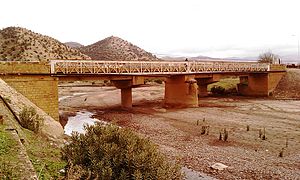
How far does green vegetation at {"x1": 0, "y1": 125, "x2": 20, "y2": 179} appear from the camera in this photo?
5.20m

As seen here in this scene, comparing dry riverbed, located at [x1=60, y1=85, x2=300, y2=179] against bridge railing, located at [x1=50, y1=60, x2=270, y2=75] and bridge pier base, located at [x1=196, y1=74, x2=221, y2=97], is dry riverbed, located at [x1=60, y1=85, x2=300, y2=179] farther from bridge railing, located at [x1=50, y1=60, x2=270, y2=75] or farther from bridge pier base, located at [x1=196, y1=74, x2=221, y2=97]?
bridge pier base, located at [x1=196, y1=74, x2=221, y2=97]

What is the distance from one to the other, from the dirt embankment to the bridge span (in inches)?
29.2

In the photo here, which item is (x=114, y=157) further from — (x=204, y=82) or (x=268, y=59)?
(x=268, y=59)

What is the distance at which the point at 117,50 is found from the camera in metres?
109

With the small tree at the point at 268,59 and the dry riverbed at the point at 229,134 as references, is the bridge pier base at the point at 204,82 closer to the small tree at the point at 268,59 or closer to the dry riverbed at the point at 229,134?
the dry riverbed at the point at 229,134

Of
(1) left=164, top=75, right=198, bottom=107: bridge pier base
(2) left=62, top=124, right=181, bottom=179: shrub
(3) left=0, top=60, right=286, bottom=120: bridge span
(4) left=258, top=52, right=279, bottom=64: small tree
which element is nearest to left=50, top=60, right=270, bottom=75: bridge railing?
(3) left=0, top=60, right=286, bottom=120: bridge span

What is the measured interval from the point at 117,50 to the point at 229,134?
9246 centimetres

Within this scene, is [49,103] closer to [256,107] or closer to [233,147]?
[233,147]

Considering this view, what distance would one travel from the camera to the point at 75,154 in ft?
25.0

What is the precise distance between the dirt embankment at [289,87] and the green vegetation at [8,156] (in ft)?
125

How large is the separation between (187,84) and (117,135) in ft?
Answer: 79.4

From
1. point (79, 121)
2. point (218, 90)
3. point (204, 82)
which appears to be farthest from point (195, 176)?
point (218, 90)

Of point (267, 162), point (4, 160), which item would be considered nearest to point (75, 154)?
point (4, 160)

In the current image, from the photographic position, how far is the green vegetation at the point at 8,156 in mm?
5199
